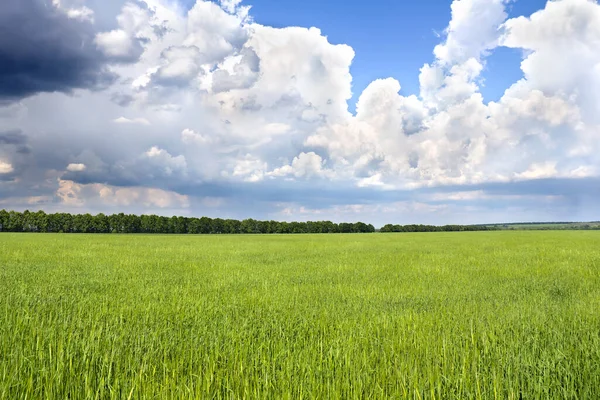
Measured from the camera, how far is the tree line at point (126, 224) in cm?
9812

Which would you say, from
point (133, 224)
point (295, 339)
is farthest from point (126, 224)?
point (295, 339)

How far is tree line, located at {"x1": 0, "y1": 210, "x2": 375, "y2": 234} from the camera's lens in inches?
3863

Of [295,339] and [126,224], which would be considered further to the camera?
[126,224]

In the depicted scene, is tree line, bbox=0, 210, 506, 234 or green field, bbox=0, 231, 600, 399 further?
tree line, bbox=0, 210, 506, 234

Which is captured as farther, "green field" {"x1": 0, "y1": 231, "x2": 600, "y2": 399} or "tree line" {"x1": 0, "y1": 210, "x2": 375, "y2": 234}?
"tree line" {"x1": 0, "y1": 210, "x2": 375, "y2": 234}

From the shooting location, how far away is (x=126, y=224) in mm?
101625

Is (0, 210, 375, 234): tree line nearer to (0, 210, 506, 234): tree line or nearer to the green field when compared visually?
(0, 210, 506, 234): tree line

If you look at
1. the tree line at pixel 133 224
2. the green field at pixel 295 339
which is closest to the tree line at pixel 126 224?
the tree line at pixel 133 224

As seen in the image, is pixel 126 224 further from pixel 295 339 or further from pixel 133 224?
pixel 295 339

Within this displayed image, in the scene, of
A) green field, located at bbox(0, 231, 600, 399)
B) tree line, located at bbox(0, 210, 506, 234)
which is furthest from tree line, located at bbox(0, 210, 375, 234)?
green field, located at bbox(0, 231, 600, 399)

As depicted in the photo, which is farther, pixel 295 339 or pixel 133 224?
pixel 133 224

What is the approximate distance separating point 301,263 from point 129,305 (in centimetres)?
1115

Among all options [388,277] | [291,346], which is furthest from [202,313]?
[388,277]

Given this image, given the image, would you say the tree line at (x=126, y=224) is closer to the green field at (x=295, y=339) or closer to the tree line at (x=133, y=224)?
the tree line at (x=133, y=224)
